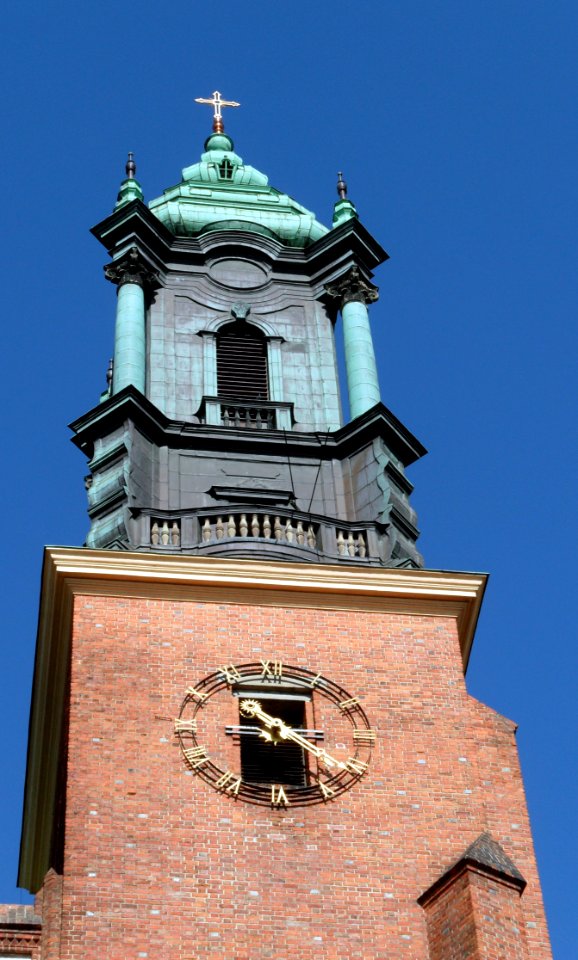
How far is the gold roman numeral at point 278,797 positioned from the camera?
2183 cm

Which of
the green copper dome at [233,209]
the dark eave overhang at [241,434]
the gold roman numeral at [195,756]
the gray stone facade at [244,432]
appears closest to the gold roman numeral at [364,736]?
the gold roman numeral at [195,756]

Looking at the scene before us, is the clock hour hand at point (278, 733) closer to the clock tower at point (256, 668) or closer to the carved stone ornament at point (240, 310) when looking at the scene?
the clock tower at point (256, 668)

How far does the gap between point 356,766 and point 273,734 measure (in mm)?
953

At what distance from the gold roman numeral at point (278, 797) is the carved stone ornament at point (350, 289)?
30.6 ft

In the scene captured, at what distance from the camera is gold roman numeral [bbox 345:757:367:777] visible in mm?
22297

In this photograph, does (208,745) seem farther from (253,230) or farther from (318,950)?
(253,230)

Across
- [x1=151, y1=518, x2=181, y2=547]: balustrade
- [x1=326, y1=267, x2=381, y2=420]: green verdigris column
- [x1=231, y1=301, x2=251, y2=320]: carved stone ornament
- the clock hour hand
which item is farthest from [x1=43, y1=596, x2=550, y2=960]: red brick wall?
[x1=231, y1=301, x2=251, y2=320]: carved stone ornament

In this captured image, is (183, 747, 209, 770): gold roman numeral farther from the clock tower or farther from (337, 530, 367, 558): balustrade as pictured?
(337, 530, 367, 558): balustrade

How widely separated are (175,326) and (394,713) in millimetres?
7783

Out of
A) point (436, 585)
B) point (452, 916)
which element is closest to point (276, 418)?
point (436, 585)

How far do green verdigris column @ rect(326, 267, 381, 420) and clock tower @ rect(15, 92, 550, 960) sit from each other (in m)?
0.04

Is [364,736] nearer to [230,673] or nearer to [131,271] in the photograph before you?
[230,673]

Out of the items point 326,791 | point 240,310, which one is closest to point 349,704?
point 326,791

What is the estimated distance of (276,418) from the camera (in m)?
27.5
